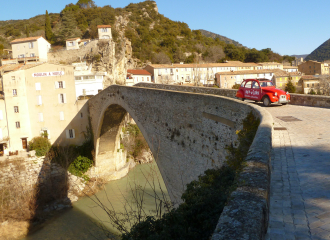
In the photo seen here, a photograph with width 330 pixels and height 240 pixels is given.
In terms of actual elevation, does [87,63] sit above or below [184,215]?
above

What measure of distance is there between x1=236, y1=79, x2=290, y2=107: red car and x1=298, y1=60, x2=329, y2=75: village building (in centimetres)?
4559

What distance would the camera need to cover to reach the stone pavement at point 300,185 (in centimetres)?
233

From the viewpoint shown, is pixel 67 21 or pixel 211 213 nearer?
pixel 211 213

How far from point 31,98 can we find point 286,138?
869 inches

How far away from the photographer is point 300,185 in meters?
3.25

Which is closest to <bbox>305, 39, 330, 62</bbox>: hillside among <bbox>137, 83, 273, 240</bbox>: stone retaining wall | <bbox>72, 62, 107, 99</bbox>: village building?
<bbox>72, 62, 107, 99</bbox>: village building

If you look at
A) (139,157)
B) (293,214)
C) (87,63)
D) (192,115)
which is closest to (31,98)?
(139,157)

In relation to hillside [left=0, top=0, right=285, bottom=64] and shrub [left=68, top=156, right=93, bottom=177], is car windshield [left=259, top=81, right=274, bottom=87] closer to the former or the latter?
shrub [left=68, top=156, right=93, bottom=177]

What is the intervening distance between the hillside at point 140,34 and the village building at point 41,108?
27960 millimetres

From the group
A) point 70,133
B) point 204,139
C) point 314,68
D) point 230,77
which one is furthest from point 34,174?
point 314,68

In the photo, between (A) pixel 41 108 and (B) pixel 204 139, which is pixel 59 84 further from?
(B) pixel 204 139

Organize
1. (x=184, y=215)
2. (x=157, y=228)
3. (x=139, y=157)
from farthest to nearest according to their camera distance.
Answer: (x=139, y=157) → (x=157, y=228) → (x=184, y=215)

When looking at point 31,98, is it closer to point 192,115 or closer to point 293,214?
point 192,115

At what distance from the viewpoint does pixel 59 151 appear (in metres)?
22.8
